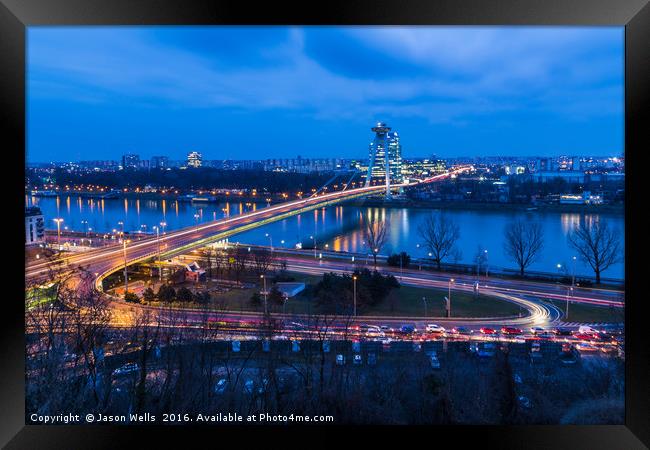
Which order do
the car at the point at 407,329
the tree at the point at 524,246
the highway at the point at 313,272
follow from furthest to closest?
the tree at the point at 524,246, the highway at the point at 313,272, the car at the point at 407,329

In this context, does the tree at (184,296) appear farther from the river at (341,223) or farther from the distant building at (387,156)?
the distant building at (387,156)

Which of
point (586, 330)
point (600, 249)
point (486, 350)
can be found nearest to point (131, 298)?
point (486, 350)

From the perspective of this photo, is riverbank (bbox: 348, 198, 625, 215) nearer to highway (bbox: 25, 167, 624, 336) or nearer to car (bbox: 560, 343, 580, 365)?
highway (bbox: 25, 167, 624, 336)

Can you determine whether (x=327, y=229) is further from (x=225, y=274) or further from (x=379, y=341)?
(x=379, y=341)

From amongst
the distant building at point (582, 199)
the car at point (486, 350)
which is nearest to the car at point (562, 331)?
the car at point (486, 350)

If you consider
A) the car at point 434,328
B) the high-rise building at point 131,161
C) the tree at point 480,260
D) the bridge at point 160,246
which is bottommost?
the car at point 434,328

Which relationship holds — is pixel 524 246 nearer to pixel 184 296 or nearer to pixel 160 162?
pixel 184 296
